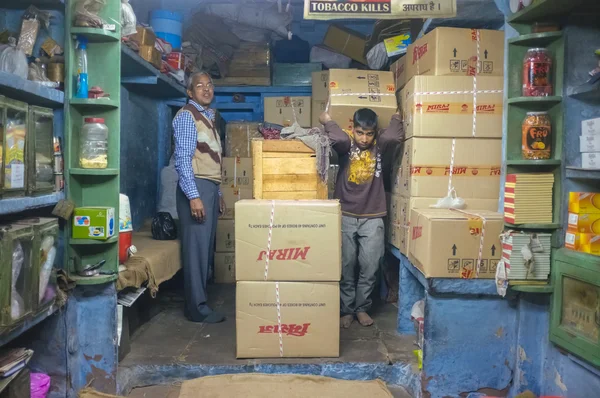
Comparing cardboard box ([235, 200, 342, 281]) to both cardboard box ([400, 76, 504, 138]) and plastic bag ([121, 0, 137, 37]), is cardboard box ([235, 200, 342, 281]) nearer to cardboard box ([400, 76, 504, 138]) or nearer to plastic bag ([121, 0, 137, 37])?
cardboard box ([400, 76, 504, 138])

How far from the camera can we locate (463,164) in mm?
3170

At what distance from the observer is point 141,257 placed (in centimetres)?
330

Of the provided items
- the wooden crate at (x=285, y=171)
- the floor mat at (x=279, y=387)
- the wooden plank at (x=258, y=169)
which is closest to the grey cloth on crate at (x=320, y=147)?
the wooden crate at (x=285, y=171)

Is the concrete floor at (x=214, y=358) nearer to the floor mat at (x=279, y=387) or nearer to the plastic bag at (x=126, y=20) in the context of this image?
the floor mat at (x=279, y=387)

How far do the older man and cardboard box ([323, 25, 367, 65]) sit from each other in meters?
2.29

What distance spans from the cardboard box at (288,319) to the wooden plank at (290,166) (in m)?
0.73

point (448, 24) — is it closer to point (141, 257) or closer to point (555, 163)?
point (555, 163)

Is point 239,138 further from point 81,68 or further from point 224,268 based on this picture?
point 81,68

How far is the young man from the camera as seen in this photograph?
3.50m

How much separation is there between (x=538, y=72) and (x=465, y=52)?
73 cm

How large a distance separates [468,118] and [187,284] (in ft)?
7.10

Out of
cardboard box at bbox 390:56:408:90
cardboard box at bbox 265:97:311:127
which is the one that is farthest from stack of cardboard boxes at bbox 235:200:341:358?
cardboard box at bbox 265:97:311:127

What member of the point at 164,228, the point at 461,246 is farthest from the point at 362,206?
the point at 164,228

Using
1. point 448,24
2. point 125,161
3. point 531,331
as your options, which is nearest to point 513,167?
point 531,331
